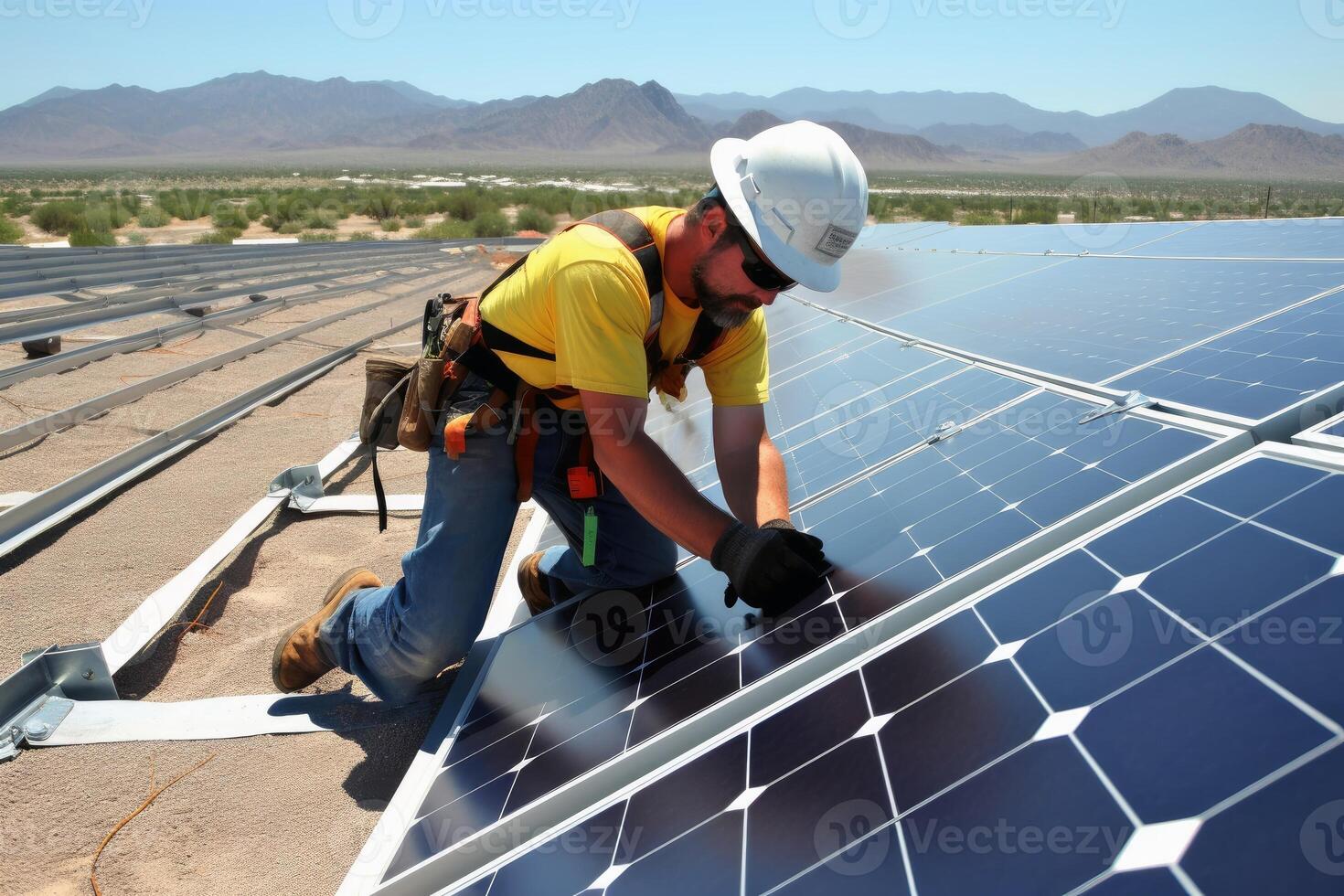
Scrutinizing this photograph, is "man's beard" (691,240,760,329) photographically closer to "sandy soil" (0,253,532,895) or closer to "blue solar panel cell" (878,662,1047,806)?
"blue solar panel cell" (878,662,1047,806)

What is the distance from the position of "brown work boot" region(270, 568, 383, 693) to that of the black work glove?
7.58 ft

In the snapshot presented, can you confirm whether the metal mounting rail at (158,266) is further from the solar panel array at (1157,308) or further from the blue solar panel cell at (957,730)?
the blue solar panel cell at (957,730)

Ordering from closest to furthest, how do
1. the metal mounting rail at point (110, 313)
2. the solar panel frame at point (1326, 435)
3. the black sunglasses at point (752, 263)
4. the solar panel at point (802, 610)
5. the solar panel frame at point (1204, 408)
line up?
the solar panel frame at point (1326, 435) < the solar panel frame at point (1204, 408) < the solar panel at point (802, 610) < the black sunglasses at point (752, 263) < the metal mounting rail at point (110, 313)

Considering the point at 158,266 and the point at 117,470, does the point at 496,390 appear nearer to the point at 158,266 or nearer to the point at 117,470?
the point at 117,470

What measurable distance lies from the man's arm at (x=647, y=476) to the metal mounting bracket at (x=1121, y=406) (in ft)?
4.19

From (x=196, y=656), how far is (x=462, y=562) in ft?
8.12

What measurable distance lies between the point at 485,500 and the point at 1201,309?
3.46 m

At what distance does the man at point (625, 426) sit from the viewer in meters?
2.98

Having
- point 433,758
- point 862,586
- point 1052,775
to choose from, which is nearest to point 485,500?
point 433,758

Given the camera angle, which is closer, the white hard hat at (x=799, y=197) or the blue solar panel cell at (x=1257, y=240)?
the white hard hat at (x=799, y=197)

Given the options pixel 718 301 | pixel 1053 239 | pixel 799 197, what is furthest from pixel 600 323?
pixel 1053 239

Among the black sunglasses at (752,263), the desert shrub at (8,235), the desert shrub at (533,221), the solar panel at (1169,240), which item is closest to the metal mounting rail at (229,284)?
the black sunglasses at (752,263)

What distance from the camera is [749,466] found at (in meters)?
3.63

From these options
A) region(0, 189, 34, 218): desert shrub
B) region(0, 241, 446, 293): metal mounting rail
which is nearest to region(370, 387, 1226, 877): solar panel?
region(0, 241, 446, 293): metal mounting rail
